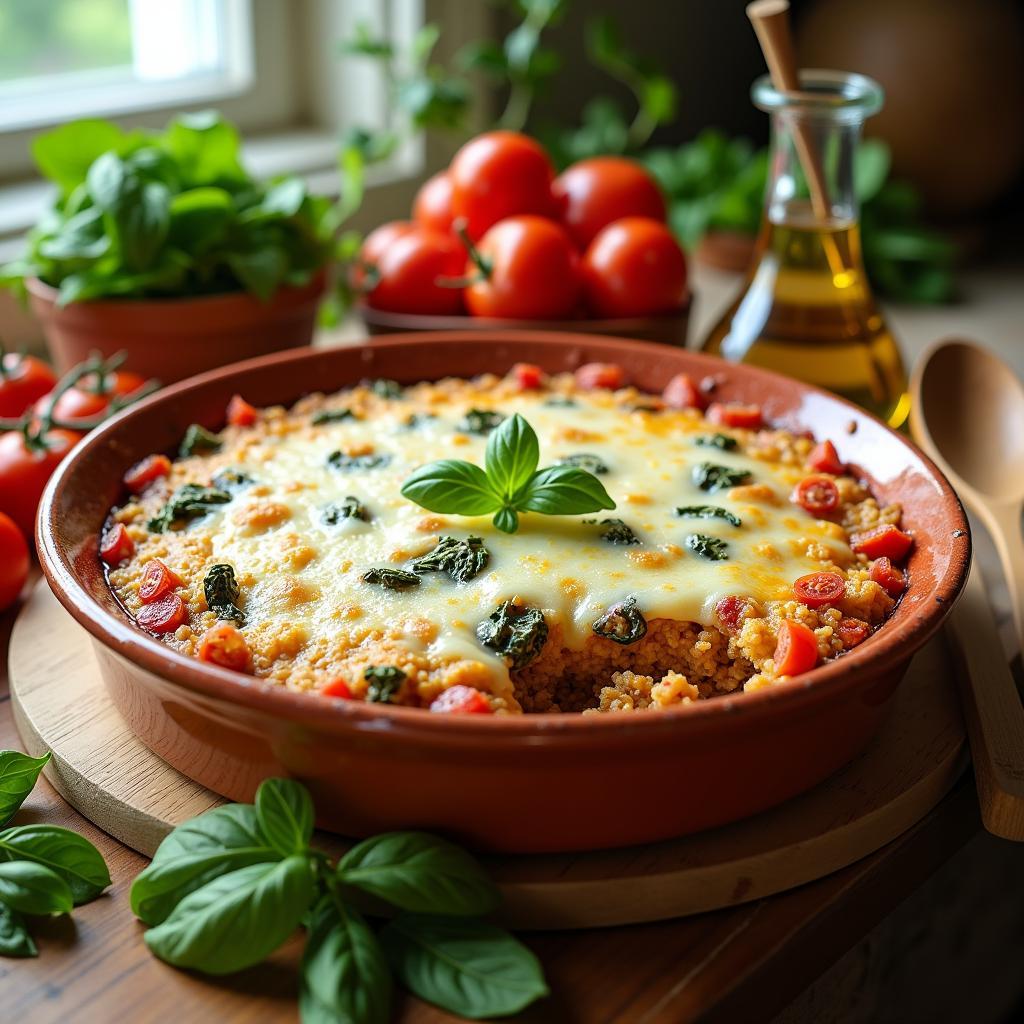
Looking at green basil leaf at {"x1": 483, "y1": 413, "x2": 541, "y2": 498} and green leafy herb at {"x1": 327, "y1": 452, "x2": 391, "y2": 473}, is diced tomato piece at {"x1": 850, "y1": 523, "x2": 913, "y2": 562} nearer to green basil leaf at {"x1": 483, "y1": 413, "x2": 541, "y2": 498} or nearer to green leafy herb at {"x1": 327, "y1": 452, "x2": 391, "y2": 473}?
green basil leaf at {"x1": 483, "y1": 413, "x2": 541, "y2": 498}

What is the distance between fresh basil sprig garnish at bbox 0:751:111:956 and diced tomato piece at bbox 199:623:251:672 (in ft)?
0.75

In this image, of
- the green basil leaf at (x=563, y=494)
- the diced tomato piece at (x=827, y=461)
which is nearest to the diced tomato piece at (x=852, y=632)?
the green basil leaf at (x=563, y=494)

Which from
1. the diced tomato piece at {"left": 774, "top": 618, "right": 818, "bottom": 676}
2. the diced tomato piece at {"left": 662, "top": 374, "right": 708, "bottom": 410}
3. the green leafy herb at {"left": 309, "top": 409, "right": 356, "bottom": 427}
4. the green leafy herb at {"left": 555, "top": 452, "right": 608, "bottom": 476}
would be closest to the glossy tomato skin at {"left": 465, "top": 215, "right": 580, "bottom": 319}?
the diced tomato piece at {"left": 662, "top": 374, "right": 708, "bottom": 410}

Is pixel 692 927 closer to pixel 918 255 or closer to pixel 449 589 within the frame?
pixel 449 589

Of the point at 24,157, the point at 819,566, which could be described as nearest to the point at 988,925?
the point at 819,566

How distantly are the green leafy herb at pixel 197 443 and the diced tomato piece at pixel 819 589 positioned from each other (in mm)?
939

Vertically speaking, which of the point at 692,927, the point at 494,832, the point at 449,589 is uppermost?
the point at 449,589

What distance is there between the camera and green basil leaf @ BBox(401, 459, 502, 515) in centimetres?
166

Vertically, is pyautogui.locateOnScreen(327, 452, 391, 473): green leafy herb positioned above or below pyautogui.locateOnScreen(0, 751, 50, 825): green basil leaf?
above

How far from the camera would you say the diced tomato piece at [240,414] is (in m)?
2.05

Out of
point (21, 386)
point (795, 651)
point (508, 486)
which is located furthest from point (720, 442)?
point (21, 386)

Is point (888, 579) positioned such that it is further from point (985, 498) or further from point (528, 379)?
point (528, 379)

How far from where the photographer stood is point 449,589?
1579 millimetres

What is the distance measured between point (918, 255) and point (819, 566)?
6.69 ft
